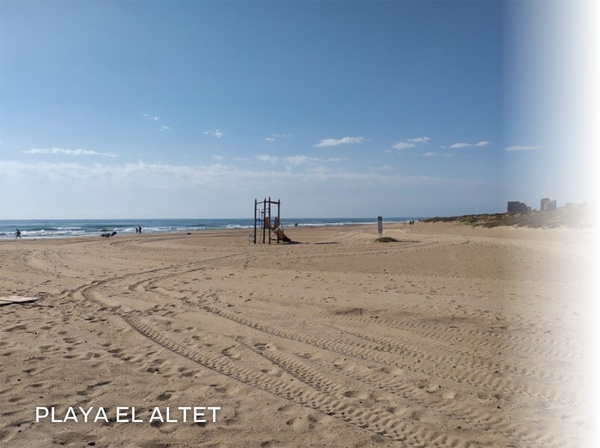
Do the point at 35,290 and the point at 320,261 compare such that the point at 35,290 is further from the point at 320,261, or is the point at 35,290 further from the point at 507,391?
the point at 507,391

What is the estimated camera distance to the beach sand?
354 cm

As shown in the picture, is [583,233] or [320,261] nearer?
[320,261]

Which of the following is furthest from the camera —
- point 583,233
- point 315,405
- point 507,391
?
point 583,233

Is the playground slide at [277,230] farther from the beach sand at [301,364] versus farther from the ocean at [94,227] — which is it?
the ocean at [94,227]

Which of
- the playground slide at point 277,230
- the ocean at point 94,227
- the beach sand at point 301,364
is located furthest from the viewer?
the ocean at point 94,227

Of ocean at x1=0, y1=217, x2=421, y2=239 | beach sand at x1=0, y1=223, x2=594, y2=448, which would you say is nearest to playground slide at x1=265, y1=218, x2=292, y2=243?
beach sand at x1=0, y1=223, x2=594, y2=448

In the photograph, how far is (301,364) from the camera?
199 inches

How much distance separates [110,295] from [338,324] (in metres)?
5.58

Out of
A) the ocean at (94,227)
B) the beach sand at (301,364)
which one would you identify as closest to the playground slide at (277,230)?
the beach sand at (301,364)

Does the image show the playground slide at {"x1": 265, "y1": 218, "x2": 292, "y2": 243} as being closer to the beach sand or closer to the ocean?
the beach sand

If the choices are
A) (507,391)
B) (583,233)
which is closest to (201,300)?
(507,391)

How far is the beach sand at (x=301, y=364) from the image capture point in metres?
3.54

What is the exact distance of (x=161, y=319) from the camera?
723 cm

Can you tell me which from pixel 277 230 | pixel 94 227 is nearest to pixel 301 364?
pixel 277 230
